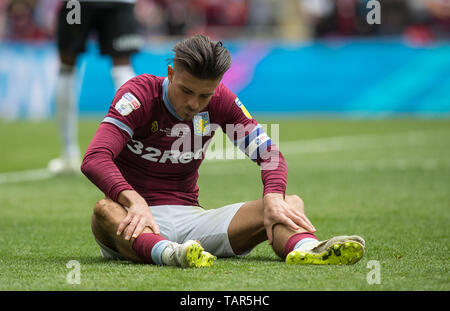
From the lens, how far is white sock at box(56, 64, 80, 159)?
7766 mm

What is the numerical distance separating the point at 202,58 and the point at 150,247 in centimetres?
86

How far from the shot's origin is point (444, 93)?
15.5m

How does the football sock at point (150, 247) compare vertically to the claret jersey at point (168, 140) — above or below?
below

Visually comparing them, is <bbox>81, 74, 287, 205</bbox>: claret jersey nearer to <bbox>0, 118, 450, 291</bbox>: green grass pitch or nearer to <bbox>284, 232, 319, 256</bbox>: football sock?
<bbox>284, 232, 319, 256</bbox>: football sock

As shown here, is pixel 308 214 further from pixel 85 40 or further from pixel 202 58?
pixel 85 40

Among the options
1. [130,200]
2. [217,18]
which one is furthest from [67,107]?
[217,18]

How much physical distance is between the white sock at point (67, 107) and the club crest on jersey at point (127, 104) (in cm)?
388

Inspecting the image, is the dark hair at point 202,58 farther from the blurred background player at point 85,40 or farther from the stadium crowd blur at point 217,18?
the stadium crowd blur at point 217,18

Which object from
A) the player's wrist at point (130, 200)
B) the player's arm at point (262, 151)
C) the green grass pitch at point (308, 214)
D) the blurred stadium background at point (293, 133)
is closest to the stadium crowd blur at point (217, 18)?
the blurred stadium background at point (293, 133)

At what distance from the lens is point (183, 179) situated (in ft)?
14.0

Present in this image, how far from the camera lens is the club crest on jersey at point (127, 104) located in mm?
3918
